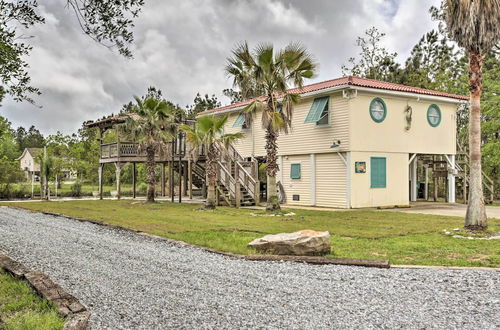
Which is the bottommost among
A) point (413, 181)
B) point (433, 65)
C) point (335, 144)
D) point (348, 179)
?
point (413, 181)

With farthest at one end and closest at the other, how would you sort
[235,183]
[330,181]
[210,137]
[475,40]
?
1. [235,183]
2. [330,181]
3. [210,137]
4. [475,40]

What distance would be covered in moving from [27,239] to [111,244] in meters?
2.23

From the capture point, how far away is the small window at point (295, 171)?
826 inches

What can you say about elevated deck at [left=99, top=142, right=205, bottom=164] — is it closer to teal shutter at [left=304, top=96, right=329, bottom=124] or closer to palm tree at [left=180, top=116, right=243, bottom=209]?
palm tree at [left=180, top=116, right=243, bottom=209]

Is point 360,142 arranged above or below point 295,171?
above

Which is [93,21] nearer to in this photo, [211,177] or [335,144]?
[211,177]

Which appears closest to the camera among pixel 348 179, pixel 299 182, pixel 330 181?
pixel 348 179

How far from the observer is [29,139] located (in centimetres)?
8744

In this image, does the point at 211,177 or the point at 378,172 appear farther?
the point at 378,172

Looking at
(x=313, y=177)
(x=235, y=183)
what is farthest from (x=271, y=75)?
(x=313, y=177)

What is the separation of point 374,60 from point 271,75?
81.4 ft

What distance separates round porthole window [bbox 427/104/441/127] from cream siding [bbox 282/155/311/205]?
19.9 feet

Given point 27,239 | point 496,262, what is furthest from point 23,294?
point 496,262

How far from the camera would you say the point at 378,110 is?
19.3 metres
